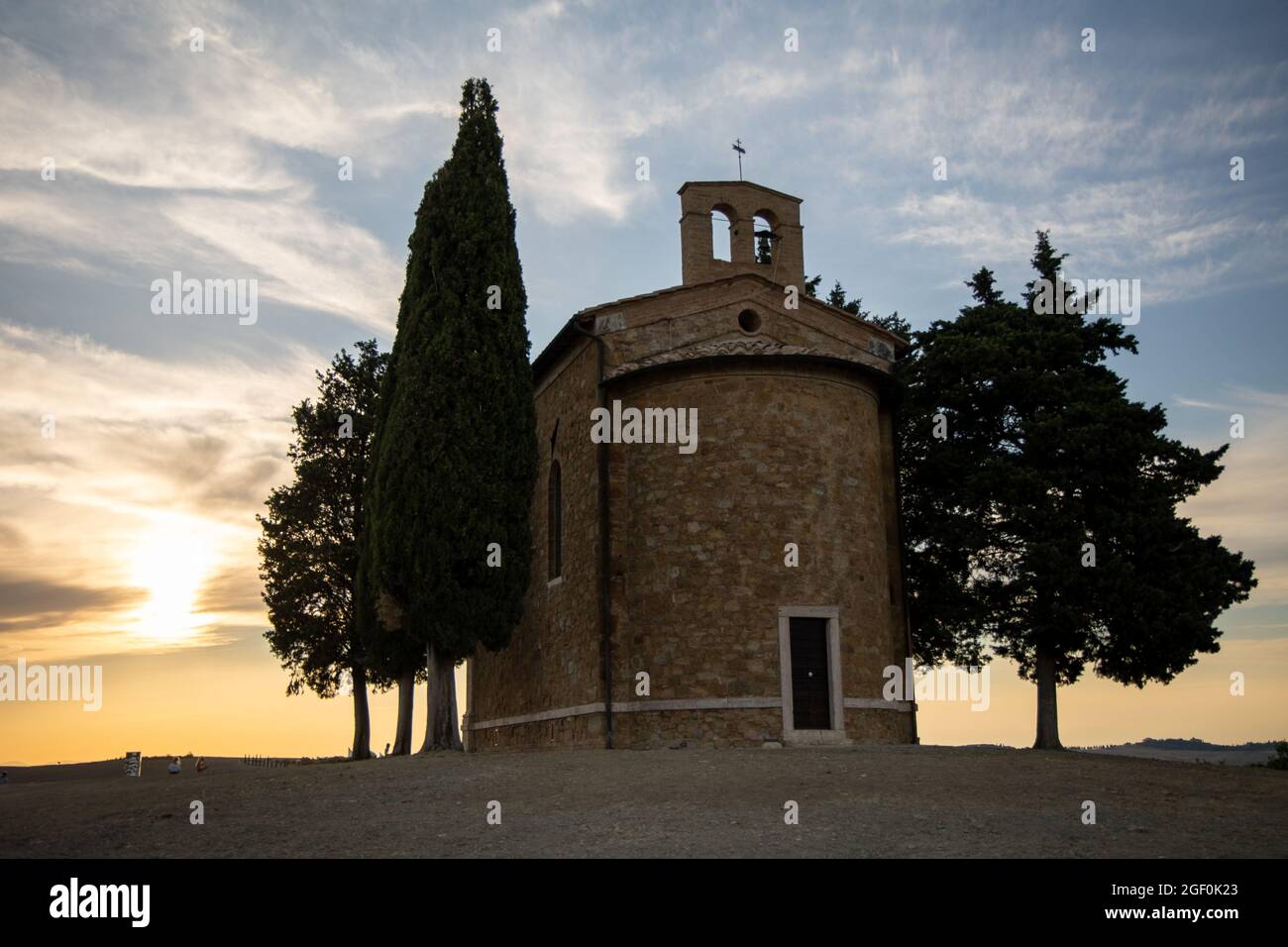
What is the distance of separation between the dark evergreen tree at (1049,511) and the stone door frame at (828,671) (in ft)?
17.8

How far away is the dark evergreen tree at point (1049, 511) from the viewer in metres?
22.4

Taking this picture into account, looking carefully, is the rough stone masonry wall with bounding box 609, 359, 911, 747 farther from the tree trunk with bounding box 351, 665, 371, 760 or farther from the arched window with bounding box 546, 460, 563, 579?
the tree trunk with bounding box 351, 665, 371, 760

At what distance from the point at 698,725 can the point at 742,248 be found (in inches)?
450

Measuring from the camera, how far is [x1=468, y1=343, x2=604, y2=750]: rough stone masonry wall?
69.5 feet

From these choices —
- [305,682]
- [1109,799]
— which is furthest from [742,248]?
[305,682]

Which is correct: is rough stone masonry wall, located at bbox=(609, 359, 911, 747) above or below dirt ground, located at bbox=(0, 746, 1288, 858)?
above

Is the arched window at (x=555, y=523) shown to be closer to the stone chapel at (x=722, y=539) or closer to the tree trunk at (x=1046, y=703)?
the stone chapel at (x=722, y=539)

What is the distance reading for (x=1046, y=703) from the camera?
2358cm

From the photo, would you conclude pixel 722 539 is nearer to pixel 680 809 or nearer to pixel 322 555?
pixel 680 809

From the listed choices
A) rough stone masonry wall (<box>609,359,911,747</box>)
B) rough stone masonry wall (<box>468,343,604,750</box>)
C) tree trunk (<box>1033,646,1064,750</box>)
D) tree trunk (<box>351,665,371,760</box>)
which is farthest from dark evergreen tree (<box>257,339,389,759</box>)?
tree trunk (<box>1033,646,1064,750</box>)

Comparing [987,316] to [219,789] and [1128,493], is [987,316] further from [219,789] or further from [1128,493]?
[219,789]

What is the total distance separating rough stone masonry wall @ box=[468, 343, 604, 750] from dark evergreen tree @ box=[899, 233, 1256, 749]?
8.43m

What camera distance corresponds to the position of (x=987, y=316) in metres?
26.1
